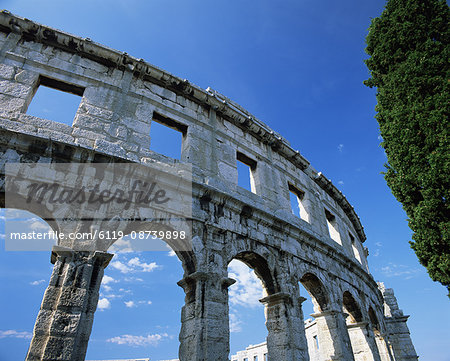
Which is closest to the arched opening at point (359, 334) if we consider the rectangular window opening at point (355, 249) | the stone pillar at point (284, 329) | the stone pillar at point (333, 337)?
the stone pillar at point (333, 337)

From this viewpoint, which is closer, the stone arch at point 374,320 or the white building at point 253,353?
the stone arch at point 374,320

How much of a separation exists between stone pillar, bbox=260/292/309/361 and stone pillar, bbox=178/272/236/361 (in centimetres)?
153

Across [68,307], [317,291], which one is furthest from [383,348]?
[68,307]

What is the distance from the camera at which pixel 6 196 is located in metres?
4.63

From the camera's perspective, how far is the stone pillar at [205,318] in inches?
196

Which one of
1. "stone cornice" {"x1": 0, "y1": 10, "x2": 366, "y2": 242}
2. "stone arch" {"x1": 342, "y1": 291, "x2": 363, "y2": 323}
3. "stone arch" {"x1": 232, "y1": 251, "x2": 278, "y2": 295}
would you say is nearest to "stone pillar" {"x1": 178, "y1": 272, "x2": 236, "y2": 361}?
"stone arch" {"x1": 232, "y1": 251, "x2": 278, "y2": 295}

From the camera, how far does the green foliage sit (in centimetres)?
596

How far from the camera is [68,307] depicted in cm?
413

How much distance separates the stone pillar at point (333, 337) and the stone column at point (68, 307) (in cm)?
633

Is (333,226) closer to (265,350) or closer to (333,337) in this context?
(333,337)

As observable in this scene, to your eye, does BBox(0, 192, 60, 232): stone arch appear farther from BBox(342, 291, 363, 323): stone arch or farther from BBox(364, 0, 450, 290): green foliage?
BBox(342, 291, 363, 323): stone arch

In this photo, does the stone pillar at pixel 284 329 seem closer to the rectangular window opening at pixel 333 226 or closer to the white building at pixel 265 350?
the rectangular window opening at pixel 333 226

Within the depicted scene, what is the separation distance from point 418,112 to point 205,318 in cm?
641

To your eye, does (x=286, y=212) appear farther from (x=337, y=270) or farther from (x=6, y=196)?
(x=6, y=196)
